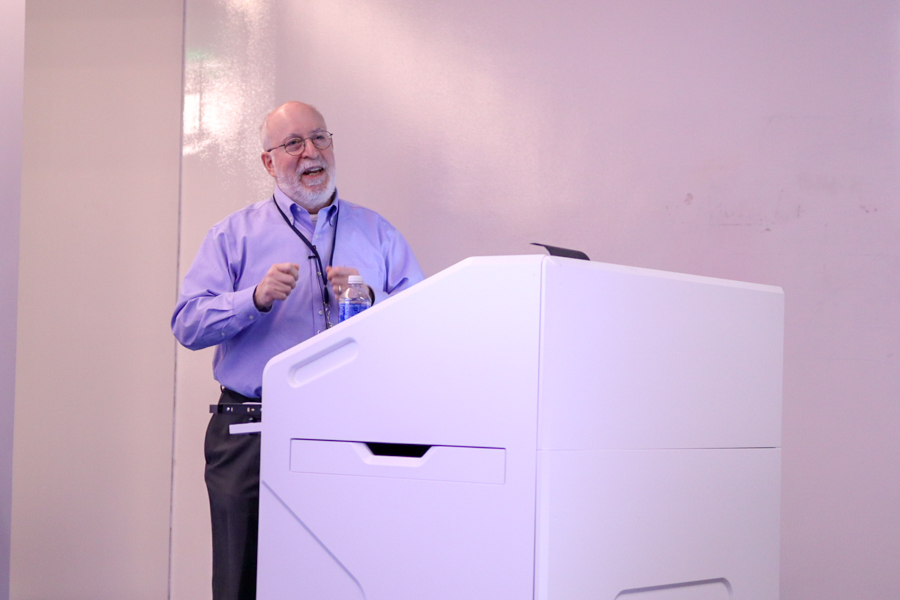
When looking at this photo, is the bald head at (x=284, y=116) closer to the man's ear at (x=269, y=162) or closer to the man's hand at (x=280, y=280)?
the man's ear at (x=269, y=162)

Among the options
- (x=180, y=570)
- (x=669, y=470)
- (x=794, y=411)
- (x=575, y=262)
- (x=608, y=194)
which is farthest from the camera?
(x=180, y=570)

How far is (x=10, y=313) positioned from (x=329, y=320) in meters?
0.98

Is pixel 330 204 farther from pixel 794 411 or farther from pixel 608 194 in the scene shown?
pixel 794 411

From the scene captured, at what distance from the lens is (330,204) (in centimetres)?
231

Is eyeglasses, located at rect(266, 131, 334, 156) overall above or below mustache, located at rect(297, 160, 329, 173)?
above

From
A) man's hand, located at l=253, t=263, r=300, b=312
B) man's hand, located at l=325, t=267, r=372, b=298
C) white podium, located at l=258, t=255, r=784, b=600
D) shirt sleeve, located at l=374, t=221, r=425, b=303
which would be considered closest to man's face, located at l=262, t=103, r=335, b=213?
shirt sleeve, located at l=374, t=221, r=425, b=303

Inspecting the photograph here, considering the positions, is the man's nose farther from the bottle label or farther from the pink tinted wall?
the pink tinted wall

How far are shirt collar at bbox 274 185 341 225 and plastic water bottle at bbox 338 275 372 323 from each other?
39cm

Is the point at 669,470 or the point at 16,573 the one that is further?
the point at 16,573

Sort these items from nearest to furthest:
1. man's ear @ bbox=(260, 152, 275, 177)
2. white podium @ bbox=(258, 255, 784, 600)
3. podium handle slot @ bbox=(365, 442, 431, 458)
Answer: white podium @ bbox=(258, 255, 784, 600) → podium handle slot @ bbox=(365, 442, 431, 458) → man's ear @ bbox=(260, 152, 275, 177)

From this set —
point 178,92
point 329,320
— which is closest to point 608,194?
point 329,320

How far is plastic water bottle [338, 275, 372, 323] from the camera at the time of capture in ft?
5.80

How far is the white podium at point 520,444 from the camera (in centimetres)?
122

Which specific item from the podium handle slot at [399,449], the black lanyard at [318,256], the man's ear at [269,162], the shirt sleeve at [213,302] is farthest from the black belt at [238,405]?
the man's ear at [269,162]
